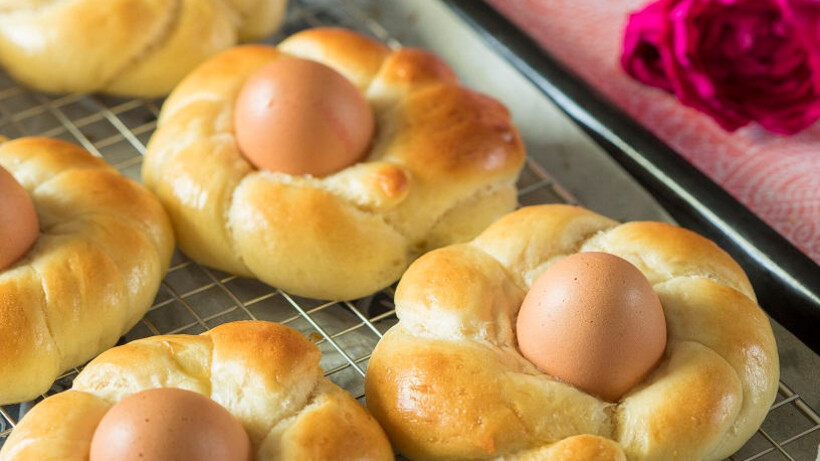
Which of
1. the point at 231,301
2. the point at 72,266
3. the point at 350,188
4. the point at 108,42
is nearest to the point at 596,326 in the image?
the point at 350,188

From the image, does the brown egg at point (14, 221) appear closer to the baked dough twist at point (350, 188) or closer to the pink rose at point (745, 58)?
the baked dough twist at point (350, 188)

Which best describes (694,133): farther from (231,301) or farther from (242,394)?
(242,394)

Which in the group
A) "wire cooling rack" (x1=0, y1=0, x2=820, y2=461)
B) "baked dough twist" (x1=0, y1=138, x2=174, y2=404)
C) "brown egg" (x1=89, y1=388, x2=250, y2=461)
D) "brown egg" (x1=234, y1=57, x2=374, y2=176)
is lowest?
"wire cooling rack" (x1=0, y1=0, x2=820, y2=461)

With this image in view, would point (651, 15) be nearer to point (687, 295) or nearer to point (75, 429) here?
point (687, 295)

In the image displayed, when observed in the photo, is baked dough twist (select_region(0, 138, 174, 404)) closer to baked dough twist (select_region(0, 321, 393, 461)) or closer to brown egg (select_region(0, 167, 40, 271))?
brown egg (select_region(0, 167, 40, 271))

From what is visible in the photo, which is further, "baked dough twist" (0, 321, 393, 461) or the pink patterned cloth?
the pink patterned cloth

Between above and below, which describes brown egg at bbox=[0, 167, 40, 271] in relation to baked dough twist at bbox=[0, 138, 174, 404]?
above

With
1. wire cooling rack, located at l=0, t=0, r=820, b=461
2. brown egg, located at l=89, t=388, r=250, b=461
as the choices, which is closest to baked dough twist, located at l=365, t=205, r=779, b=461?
wire cooling rack, located at l=0, t=0, r=820, b=461

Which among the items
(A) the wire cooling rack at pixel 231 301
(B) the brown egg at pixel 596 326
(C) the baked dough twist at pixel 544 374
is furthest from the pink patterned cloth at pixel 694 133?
(B) the brown egg at pixel 596 326
